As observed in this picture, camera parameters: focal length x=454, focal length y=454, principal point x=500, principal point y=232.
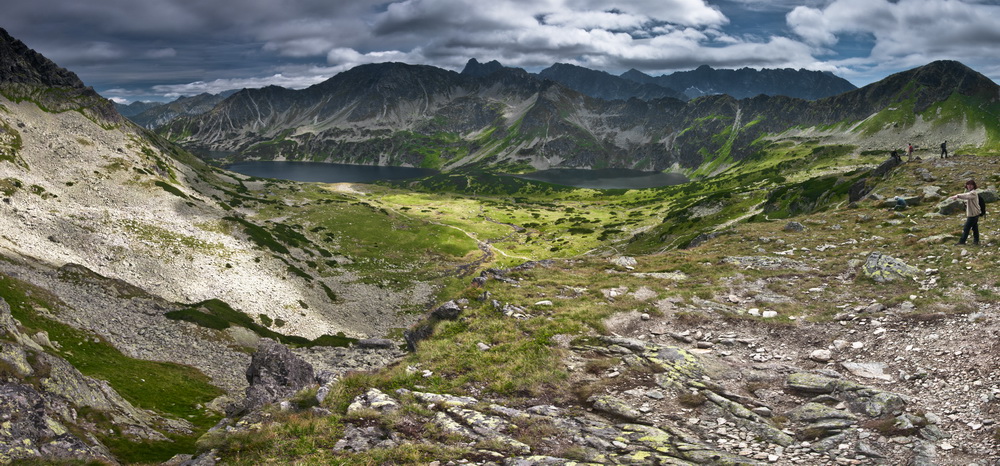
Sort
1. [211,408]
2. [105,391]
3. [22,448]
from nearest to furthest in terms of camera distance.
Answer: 1. [22,448]
2. [105,391]
3. [211,408]

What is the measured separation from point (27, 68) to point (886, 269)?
6516 inches

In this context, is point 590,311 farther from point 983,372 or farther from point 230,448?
point 230,448

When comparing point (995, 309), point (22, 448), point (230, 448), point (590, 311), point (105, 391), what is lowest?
point (105, 391)

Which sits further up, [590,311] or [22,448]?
[590,311]

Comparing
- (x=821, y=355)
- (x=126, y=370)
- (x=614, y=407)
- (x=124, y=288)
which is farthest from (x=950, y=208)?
(x=124, y=288)

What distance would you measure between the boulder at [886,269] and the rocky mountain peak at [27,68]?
501 feet

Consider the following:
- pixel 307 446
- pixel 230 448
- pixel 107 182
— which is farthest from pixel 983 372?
pixel 107 182

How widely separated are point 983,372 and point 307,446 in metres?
19.5

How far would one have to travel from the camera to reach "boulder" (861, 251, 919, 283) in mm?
23391

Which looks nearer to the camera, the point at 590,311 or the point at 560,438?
the point at 560,438

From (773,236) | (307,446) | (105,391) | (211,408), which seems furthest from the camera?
(773,236)

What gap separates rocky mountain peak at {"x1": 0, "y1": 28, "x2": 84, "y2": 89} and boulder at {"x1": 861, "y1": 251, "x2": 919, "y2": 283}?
152660mm

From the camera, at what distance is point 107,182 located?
79812mm

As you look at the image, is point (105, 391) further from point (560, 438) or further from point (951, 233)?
point (951, 233)
